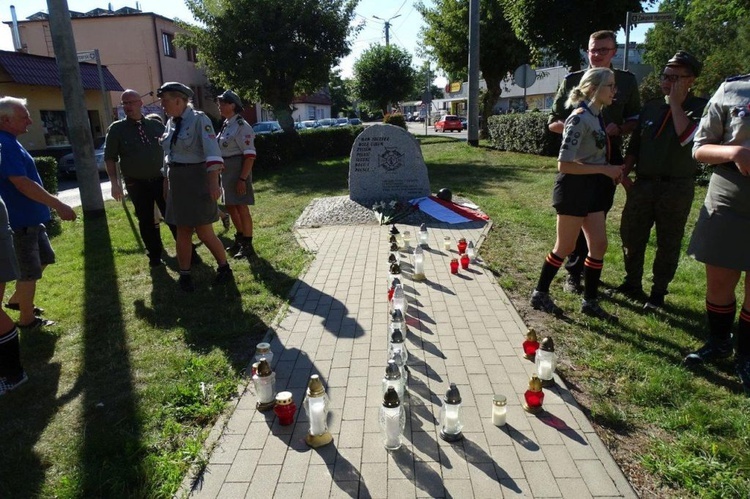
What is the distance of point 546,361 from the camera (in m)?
3.40

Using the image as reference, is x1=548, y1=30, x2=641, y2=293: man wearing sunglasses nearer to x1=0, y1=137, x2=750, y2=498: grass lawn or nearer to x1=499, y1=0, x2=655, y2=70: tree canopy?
x1=0, y1=137, x2=750, y2=498: grass lawn

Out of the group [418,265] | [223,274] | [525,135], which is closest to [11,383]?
[223,274]

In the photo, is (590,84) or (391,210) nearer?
(590,84)

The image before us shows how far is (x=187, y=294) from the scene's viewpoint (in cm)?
543

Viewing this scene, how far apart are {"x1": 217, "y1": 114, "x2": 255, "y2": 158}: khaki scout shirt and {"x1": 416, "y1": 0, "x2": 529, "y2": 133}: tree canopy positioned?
18.1 metres

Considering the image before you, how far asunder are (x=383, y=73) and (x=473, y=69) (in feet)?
59.2

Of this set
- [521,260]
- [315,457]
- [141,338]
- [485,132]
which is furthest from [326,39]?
[315,457]

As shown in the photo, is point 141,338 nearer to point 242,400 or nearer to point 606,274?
point 242,400

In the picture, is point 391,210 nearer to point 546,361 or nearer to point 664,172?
point 664,172

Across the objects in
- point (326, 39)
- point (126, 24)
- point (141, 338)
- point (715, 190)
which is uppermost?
point (126, 24)

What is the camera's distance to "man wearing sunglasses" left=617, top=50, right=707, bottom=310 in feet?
13.5

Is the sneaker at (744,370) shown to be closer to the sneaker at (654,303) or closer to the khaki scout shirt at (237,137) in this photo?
the sneaker at (654,303)

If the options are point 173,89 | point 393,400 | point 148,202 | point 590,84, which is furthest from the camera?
point 148,202

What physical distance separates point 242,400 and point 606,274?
4026mm
